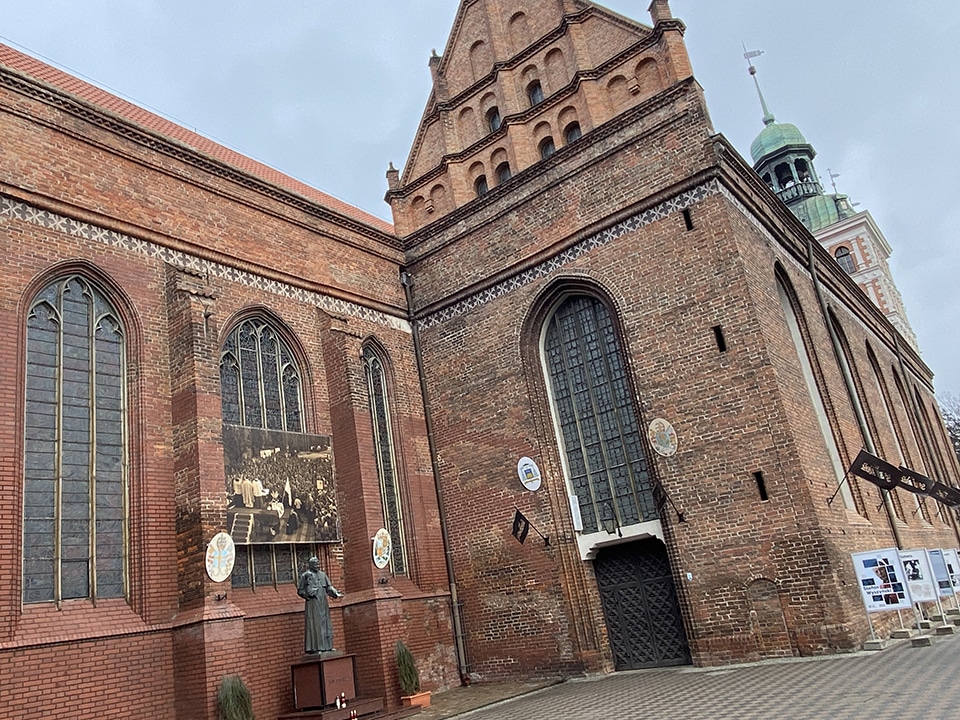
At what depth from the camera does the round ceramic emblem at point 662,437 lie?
1284 centimetres

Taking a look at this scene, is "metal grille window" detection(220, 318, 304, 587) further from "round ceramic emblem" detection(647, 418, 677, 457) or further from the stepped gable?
"round ceramic emblem" detection(647, 418, 677, 457)

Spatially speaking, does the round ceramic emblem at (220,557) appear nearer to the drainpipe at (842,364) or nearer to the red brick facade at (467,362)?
the red brick facade at (467,362)

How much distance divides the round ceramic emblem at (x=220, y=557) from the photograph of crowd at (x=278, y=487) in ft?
1.93

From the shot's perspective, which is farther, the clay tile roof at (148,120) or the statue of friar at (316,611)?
the clay tile roof at (148,120)

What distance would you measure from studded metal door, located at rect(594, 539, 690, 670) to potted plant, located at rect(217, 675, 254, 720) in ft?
21.1

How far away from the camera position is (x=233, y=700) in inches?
392

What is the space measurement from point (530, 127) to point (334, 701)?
1219 cm

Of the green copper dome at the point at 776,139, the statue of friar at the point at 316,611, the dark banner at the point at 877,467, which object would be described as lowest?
the statue of friar at the point at 316,611

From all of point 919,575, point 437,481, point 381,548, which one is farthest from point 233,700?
point 919,575

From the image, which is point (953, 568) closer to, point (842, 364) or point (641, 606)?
point (842, 364)

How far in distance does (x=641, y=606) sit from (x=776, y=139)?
3601 centimetres

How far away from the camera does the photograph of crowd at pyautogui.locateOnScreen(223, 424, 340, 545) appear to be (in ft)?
38.8

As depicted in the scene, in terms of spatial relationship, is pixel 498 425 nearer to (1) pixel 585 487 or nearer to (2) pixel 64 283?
(1) pixel 585 487

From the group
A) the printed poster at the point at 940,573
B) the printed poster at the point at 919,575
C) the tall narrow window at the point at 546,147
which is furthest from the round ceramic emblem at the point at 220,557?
the printed poster at the point at 940,573
